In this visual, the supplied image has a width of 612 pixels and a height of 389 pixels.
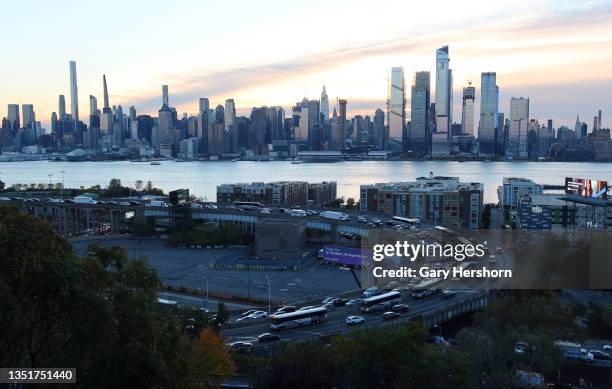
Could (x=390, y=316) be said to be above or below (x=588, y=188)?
below

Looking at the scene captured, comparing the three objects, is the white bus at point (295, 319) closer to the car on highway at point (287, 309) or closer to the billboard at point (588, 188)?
the car on highway at point (287, 309)

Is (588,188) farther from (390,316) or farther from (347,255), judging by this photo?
(390,316)

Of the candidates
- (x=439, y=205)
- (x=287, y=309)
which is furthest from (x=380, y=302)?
(x=439, y=205)

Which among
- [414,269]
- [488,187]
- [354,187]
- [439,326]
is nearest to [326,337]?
[439,326]

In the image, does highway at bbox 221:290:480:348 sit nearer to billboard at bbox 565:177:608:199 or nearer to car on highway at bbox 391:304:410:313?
car on highway at bbox 391:304:410:313

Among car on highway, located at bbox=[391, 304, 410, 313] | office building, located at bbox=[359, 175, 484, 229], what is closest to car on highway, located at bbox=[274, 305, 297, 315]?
car on highway, located at bbox=[391, 304, 410, 313]

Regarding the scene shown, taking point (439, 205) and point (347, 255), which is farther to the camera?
point (439, 205)

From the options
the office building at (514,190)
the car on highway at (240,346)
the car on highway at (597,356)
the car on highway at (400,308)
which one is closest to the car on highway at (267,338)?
the car on highway at (240,346)
